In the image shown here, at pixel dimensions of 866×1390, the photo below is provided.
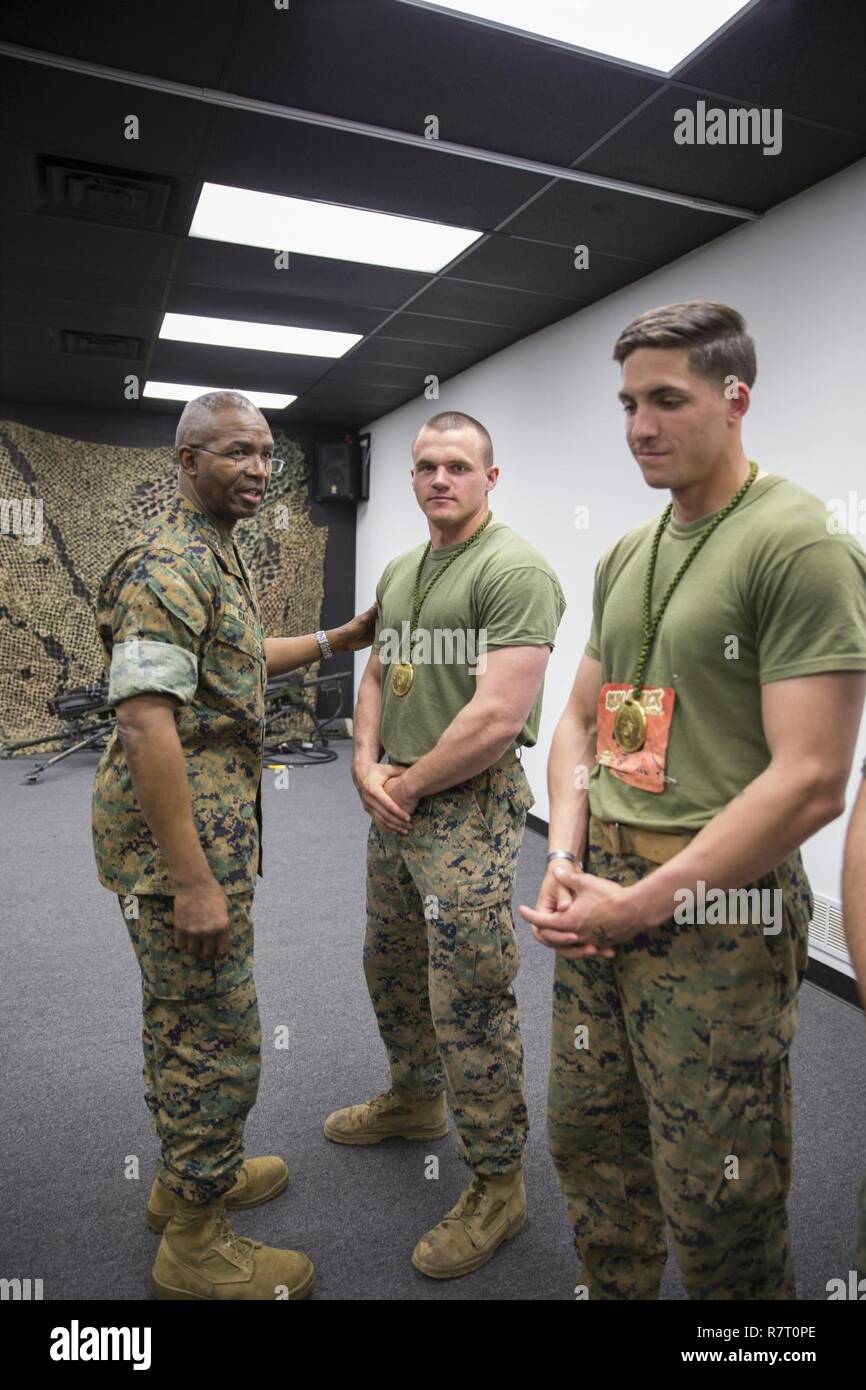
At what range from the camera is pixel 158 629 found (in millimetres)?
1262

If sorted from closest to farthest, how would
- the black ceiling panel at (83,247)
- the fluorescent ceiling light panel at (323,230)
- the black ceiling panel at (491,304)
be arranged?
the fluorescent ceiling light panel at (323,230), the black ceiling panel at (83,247), the black ceiling panel at (491,304)

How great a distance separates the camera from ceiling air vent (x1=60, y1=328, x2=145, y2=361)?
14.6 feet

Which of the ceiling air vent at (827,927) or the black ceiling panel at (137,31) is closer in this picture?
the black ceiling panel at (137,31)

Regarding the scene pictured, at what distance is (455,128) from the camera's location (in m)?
2.29

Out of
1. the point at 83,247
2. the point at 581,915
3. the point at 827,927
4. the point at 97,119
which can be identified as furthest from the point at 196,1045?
the point at 83,247

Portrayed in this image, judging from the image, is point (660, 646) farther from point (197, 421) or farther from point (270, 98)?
point (270, 98)

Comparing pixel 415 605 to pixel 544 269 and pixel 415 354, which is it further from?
pixel 415 354

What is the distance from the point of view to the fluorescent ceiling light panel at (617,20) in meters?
1.78

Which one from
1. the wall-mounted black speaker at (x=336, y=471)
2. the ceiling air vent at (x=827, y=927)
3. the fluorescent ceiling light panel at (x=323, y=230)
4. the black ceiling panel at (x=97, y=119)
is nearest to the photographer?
the black ceiling panel at (x=97, y=119)

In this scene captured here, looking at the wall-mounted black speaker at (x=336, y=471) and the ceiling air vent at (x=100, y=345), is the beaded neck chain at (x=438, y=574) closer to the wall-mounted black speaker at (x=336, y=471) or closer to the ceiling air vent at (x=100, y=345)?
the ceiling air vent at (x=100, y=345)

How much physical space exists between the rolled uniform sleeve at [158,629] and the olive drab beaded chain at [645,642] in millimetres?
621

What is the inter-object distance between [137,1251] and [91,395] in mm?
5631

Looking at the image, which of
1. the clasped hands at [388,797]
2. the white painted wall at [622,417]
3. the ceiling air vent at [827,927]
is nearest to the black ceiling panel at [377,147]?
the white painted wall at [622,417]

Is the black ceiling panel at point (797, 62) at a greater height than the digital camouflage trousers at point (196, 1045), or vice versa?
the black ceiling panel at point (797, 62)
